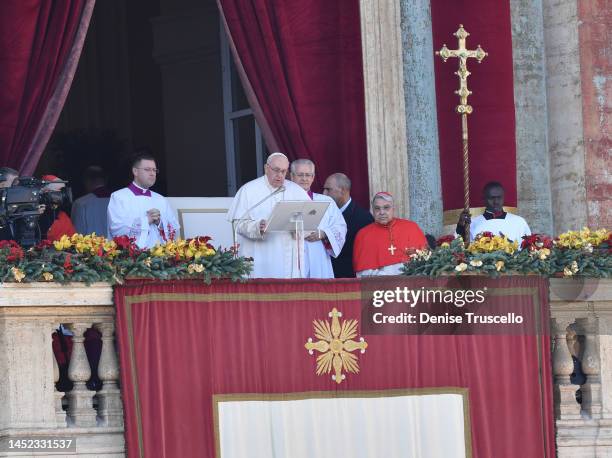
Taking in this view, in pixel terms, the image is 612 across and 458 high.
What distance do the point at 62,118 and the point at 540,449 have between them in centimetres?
892

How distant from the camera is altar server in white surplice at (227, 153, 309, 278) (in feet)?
43.3

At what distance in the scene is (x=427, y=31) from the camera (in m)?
A: 15.2

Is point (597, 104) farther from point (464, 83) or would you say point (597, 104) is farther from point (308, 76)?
point (308, 76)

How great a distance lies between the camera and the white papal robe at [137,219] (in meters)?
13.3

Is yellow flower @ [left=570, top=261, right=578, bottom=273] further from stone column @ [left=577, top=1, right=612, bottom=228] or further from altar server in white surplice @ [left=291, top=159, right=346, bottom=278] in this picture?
stone column @ [left=577, top=1, right=612, bottom=228]

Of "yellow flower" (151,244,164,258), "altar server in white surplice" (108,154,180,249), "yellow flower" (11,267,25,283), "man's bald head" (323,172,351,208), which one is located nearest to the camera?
"yellow flower" (11,267,25,283)

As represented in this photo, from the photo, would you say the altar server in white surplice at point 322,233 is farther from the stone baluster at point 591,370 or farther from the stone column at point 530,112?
the stone column at point 530,112

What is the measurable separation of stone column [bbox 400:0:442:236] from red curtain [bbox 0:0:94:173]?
2.78 meters

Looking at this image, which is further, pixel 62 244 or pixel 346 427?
pixel 346 427

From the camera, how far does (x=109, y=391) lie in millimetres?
11703

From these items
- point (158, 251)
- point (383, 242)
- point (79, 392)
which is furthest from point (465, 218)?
point (79, 392)

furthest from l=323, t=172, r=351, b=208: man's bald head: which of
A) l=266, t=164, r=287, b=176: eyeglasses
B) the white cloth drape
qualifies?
the white cloth drape

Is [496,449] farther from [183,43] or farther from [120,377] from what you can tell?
[183,43]

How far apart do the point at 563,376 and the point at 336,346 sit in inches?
61.9
